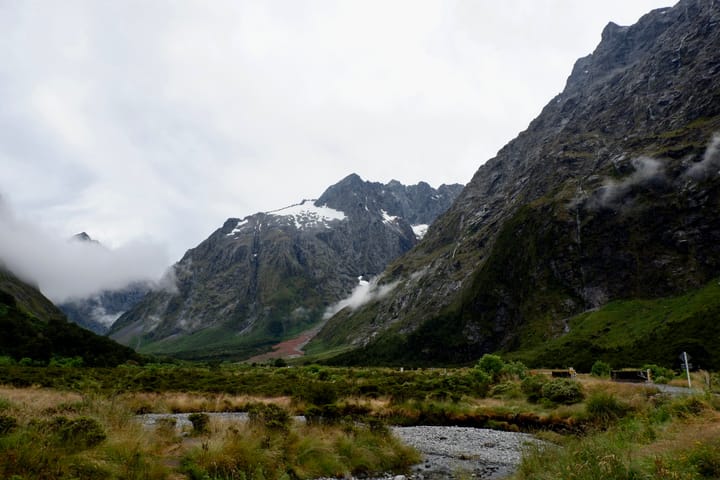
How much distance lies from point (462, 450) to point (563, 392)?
1560cm

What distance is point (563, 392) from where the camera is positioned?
1420 inches

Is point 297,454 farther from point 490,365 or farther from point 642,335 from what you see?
point 642,335

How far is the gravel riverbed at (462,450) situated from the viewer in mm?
20130

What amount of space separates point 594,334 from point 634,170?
3063 inches

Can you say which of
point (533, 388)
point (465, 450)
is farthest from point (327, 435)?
point (533, 388)

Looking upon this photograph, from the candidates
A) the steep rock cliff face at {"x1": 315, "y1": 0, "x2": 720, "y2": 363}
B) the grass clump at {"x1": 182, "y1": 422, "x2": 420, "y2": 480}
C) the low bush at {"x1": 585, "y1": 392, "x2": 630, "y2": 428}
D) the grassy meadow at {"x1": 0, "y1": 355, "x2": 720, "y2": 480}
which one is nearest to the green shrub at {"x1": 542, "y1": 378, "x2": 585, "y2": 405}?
the grassy meadow at {"x1": 0, "y1": 355, "x2": 720, "y2": 480}

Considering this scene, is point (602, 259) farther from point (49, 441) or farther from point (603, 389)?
point (49, 441)

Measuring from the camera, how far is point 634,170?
164000 millimetres

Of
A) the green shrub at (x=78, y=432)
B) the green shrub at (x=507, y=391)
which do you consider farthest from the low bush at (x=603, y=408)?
the green shrub at (x=78, y=432)

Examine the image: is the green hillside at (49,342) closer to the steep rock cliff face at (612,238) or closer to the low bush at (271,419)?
the low bush at (271,419)

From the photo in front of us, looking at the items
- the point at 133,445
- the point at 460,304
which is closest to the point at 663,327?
the point at 460,304

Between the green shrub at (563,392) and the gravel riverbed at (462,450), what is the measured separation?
7.42m

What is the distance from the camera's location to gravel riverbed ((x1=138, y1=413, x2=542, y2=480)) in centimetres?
2013

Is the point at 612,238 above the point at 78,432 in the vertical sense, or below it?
above
